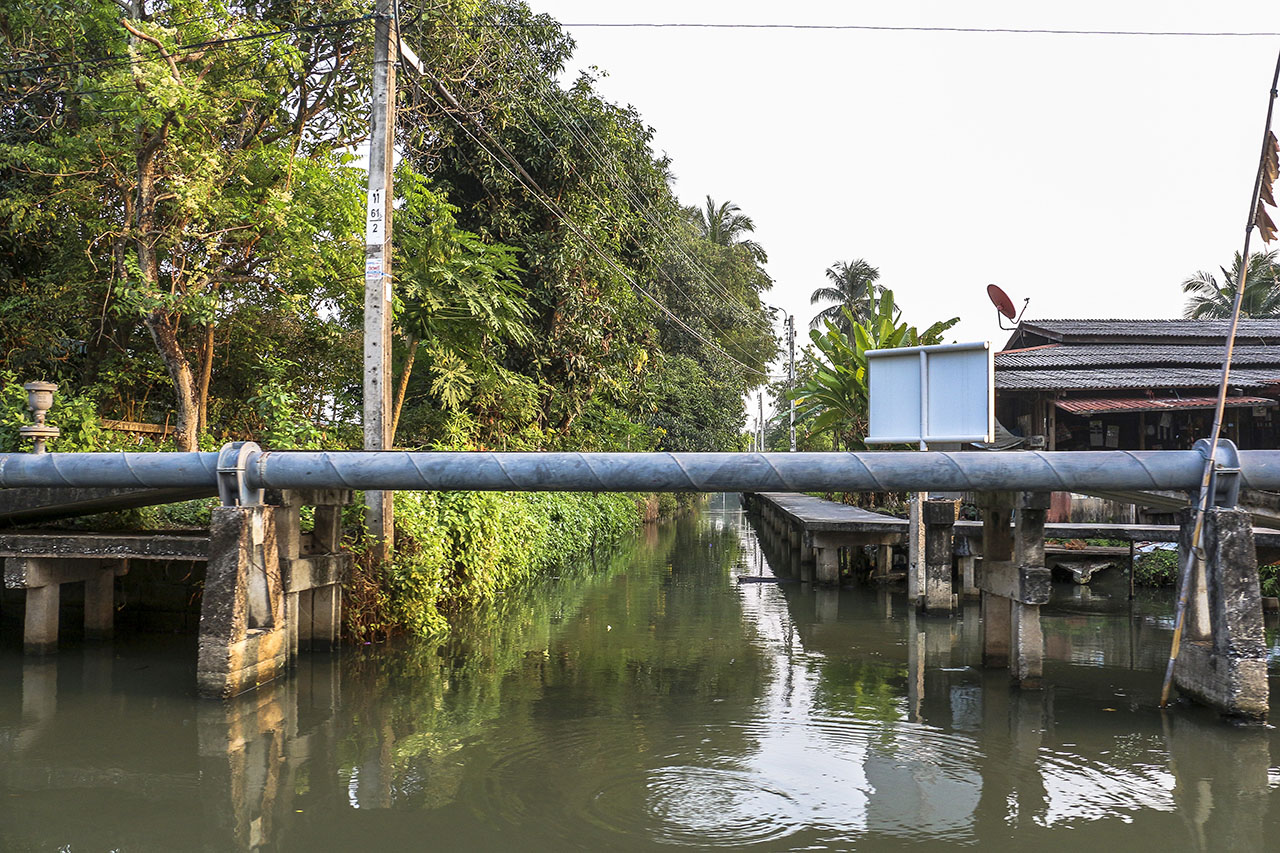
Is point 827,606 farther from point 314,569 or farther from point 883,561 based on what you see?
point 314,569

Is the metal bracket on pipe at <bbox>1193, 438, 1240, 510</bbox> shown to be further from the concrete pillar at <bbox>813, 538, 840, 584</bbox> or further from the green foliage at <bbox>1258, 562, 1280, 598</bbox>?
the concrete pillar at <bbox>813, 538, 840, 584</bbox>

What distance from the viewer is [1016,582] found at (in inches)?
362

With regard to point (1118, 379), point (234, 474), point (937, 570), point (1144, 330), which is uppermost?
point (1144, 330)

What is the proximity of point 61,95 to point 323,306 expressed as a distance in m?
4.91

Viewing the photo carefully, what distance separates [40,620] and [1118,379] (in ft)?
65.3

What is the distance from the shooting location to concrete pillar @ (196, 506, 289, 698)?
8.38 m

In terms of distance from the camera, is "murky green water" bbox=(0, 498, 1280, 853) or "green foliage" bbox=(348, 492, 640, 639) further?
"green foliage" bbox=(348, 492, 640, 639)

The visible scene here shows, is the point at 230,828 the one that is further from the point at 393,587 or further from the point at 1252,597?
the point at 1252,597

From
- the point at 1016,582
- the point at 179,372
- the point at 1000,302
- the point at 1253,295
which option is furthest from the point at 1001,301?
the point at 1253,295

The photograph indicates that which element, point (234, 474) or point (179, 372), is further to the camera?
point (179, 372)

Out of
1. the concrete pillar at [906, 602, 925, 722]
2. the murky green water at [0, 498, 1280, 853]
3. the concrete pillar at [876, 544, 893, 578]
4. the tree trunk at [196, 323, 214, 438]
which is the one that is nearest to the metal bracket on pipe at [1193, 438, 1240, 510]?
the murky green water at [0, 498, 1280, 853]

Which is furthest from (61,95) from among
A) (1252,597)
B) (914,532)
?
(1252,597)

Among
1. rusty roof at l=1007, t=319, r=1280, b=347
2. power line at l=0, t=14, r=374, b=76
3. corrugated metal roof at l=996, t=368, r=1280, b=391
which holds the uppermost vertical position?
power line at l=0, t=14, r=374, b=76

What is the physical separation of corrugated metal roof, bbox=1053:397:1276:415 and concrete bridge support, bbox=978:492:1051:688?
10.1 m
